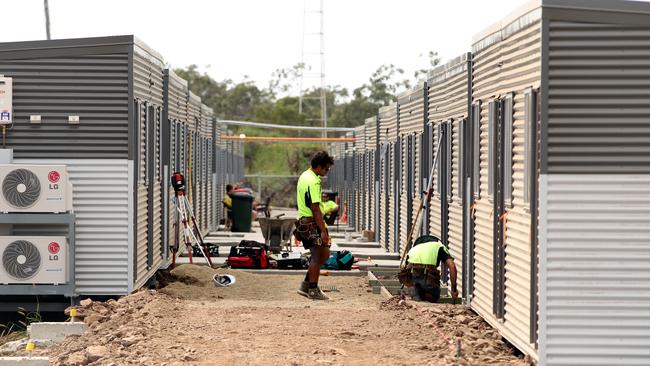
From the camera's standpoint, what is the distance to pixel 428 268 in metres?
13.5

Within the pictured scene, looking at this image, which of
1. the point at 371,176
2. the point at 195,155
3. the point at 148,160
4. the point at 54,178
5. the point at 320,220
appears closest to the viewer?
the point at 54,178

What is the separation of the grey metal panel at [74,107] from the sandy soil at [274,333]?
191 centimetres

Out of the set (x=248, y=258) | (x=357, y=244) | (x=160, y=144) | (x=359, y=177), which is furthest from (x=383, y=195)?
(x=160, y=144)

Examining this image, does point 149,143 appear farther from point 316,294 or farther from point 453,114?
point 453,114

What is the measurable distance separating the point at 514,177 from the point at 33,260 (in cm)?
584

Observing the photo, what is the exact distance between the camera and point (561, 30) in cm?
923

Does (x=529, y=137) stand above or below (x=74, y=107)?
below

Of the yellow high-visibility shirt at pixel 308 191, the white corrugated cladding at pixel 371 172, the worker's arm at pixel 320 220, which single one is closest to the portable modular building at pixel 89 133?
the yellow high-visibility shirt at pixel 308 191

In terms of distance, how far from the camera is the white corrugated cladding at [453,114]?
14203mm

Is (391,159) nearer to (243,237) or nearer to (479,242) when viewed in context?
(243,237)

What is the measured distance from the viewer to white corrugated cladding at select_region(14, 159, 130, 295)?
13789 millimetres

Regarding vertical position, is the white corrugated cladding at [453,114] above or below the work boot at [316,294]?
above

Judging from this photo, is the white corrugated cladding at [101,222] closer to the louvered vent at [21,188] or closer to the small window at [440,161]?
the louvered vent at [21,188]

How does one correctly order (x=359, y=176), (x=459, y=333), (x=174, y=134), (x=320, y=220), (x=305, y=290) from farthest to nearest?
(x=359, y=176) → (x=174, y=134) → (x=305, y=290) → (x=320, y=220) → (x=459, y=333)
